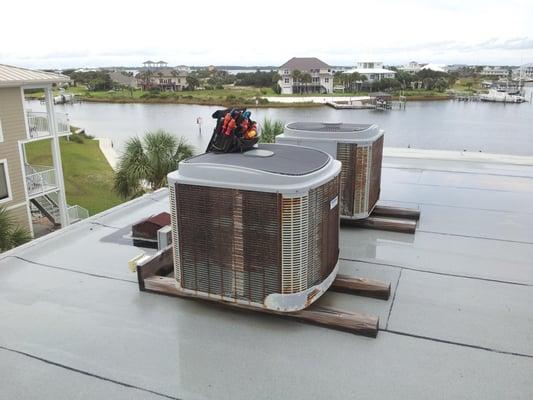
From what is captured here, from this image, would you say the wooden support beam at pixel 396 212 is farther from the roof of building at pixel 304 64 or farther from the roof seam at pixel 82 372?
the roof of building at pixel 304 64

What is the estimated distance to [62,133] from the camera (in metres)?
16.9

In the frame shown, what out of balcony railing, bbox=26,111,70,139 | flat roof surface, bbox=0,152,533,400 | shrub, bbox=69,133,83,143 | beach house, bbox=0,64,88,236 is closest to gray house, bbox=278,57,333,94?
shrub, bbox=69,133,83,143

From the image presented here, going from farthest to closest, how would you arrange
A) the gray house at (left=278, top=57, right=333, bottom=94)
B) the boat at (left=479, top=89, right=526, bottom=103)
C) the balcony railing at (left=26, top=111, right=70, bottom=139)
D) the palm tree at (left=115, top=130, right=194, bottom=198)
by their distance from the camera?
the gray house at (left=278, top=57, right=333, bottom=94)
the boat at (left=479, top=89, right=526, bottom=103)
the balcony railing at (left=26, top=111, right=70, bottom=139)
the palm tree at (left=115, top=130, right=194, bottom=198)

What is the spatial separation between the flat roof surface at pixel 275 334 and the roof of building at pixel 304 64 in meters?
93.6

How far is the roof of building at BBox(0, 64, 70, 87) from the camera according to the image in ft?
Answer: 45.4

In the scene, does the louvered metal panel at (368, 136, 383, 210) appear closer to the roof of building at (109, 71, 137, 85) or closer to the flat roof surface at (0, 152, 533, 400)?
the flat roof surface at (0, 152, 533, 400)

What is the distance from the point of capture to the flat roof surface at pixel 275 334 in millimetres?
3229

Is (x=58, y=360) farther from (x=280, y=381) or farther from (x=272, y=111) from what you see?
(x=272, y=111)

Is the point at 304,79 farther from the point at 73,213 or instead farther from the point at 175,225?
the point at 175,225

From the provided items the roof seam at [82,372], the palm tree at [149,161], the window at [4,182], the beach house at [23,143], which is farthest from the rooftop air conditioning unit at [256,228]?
the window at [4,182]

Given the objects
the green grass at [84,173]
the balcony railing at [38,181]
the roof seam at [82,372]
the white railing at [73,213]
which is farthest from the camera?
the green grass at [84,173]

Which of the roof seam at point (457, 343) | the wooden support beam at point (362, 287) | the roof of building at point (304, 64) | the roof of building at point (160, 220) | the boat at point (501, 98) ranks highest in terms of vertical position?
the roof of building at point (304, 64)

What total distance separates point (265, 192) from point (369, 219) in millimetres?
3077

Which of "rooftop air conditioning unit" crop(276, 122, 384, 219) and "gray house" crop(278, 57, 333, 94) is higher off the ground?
"gray house" crop(278, 57, 333, 94)
